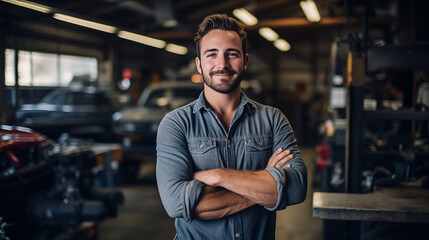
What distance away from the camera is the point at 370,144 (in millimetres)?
3525

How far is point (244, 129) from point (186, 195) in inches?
17.1

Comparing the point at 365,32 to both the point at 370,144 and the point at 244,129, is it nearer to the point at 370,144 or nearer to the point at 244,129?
the point at 370,144

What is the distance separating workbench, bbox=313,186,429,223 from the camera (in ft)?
7.26

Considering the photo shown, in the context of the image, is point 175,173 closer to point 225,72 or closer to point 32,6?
point 225,72

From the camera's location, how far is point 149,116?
7.18m

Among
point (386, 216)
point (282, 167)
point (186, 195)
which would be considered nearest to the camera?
point (186, 195)

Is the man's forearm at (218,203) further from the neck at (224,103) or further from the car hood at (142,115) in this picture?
the car hood at (142,115)

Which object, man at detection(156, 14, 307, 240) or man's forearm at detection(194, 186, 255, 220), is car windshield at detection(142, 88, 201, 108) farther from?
man's forearm at detection(194, 186, 255, 220)

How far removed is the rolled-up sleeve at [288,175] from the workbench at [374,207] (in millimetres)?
493

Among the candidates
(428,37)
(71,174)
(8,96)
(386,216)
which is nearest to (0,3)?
(8,96)

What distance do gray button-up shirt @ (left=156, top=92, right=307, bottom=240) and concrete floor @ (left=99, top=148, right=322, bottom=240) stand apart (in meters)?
2.88

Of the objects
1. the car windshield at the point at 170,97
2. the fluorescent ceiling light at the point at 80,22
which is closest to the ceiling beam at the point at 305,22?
the car windshield at the point at 170,97

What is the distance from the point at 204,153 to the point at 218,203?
9.9 inches

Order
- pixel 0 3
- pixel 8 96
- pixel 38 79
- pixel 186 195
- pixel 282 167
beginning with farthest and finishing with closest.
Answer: pixel 38 79 < pixel 8 96 < pixel 0 3 < pixel 282 167 < pixel 186 195
